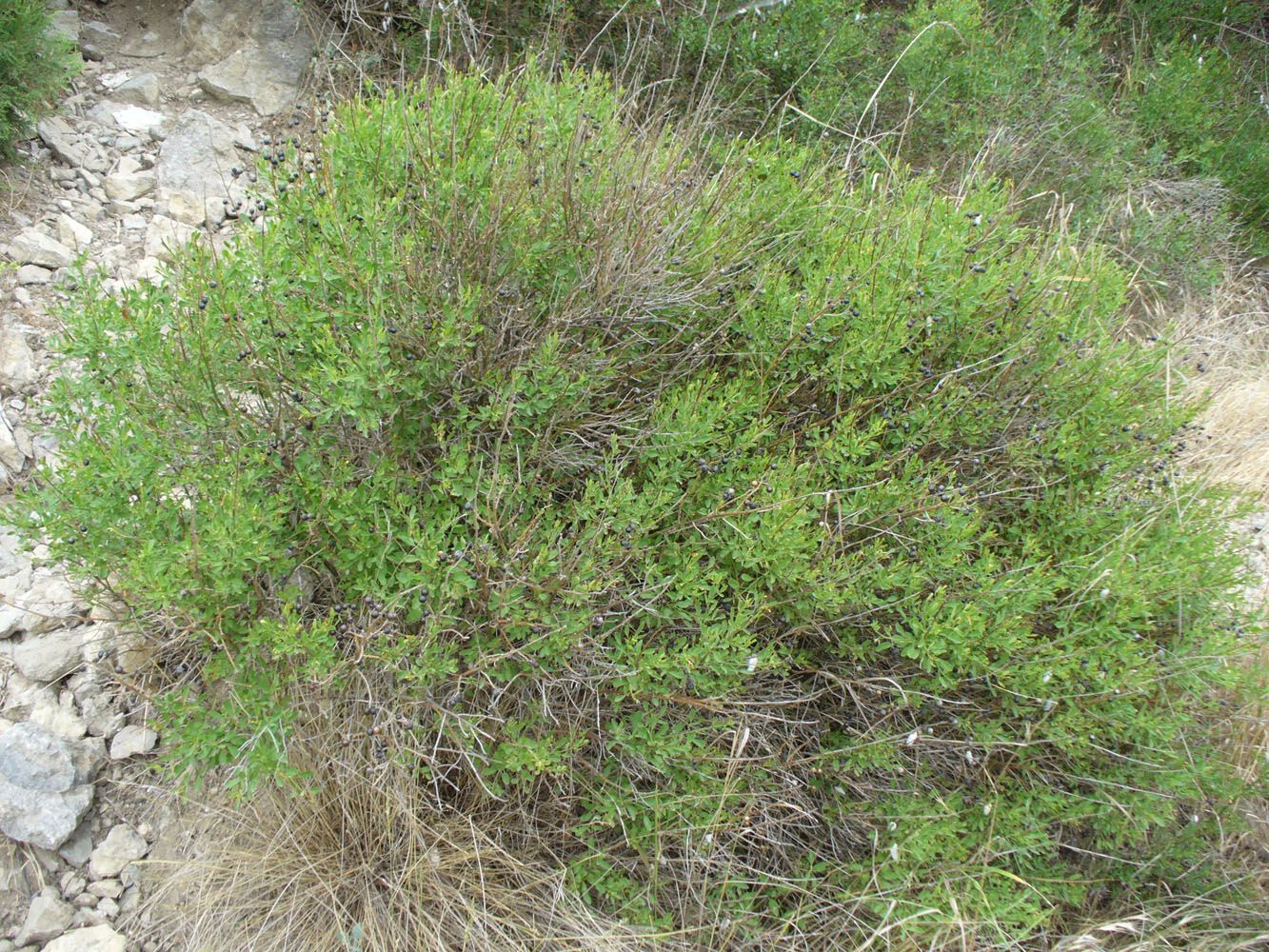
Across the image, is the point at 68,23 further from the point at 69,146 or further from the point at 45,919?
the point at 45,919

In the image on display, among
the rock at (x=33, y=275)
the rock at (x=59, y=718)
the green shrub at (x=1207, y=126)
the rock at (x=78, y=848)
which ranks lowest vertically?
the rock at (x=78, y=848)

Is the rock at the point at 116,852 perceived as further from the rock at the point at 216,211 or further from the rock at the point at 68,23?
the rock at the point at 68,23

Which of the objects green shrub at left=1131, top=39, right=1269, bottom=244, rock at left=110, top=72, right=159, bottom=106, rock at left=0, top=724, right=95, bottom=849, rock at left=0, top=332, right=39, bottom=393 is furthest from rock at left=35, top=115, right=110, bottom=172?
green shrub at left=1131, top=39, right=1269, bottom=244

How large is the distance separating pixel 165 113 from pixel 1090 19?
17.7 ft

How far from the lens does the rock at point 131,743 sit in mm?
2787

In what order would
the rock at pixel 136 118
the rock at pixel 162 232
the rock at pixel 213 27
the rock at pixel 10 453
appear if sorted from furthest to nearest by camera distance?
the rock at pixel 213 27 → the rock at pixel 136 118 → the rock at pixel 162 232 → the rock at pixel 10 453

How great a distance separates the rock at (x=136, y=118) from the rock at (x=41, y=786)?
10.2 feet

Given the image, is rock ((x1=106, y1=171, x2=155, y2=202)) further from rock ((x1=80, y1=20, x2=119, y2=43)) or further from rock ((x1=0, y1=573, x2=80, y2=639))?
rock ((x1=0, y1=573, x2=80, y2=639))

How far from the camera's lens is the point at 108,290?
3.76 m

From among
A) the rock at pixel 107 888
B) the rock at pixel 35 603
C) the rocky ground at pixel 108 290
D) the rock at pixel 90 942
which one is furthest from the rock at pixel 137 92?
the rock at pixel 90 942

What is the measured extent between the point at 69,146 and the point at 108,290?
1.07 m

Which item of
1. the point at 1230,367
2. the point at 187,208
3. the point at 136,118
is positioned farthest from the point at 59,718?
the point at 1230,367

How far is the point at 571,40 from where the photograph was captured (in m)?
5.05

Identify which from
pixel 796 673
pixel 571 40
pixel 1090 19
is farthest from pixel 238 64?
pixel 1090 19
